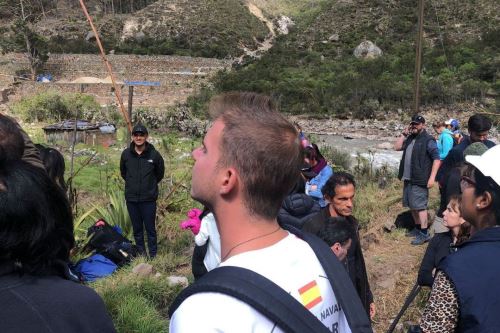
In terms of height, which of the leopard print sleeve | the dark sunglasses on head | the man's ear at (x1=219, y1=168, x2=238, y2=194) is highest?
the man's ear at (x1=219, y1=168, x2=238, y2=194)

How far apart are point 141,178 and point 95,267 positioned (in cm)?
105

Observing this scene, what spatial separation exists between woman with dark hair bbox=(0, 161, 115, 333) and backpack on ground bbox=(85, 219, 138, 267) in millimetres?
3728

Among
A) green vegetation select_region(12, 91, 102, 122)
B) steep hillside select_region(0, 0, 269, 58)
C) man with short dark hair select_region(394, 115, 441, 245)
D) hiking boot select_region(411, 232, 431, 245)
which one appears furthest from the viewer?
steep hillside select_region(0, 0, 269, 58)

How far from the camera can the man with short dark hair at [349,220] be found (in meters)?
2.78

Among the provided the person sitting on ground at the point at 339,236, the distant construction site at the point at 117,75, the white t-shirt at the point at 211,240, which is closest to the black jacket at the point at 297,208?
the person sitting on ground at the point at 339,236

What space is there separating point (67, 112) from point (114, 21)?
104 ft

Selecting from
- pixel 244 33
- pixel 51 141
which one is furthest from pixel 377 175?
pixel 244 33

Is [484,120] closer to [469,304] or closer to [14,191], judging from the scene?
[469,304]

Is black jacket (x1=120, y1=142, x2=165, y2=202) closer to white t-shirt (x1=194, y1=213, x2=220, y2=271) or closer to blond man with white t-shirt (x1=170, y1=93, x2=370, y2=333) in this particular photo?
white t-shirt (x1=194, y1=213, x2=220, y2=271)

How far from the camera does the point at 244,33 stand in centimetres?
5047

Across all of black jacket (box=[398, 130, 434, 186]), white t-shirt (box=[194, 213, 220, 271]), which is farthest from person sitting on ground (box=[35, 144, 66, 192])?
black jacket (box=[398, 130, 434, 186])

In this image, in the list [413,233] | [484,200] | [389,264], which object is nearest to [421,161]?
[413,233]

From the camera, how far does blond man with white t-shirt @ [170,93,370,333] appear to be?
1164mm

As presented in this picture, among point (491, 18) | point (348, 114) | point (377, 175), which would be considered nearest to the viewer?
point (377, 175)
